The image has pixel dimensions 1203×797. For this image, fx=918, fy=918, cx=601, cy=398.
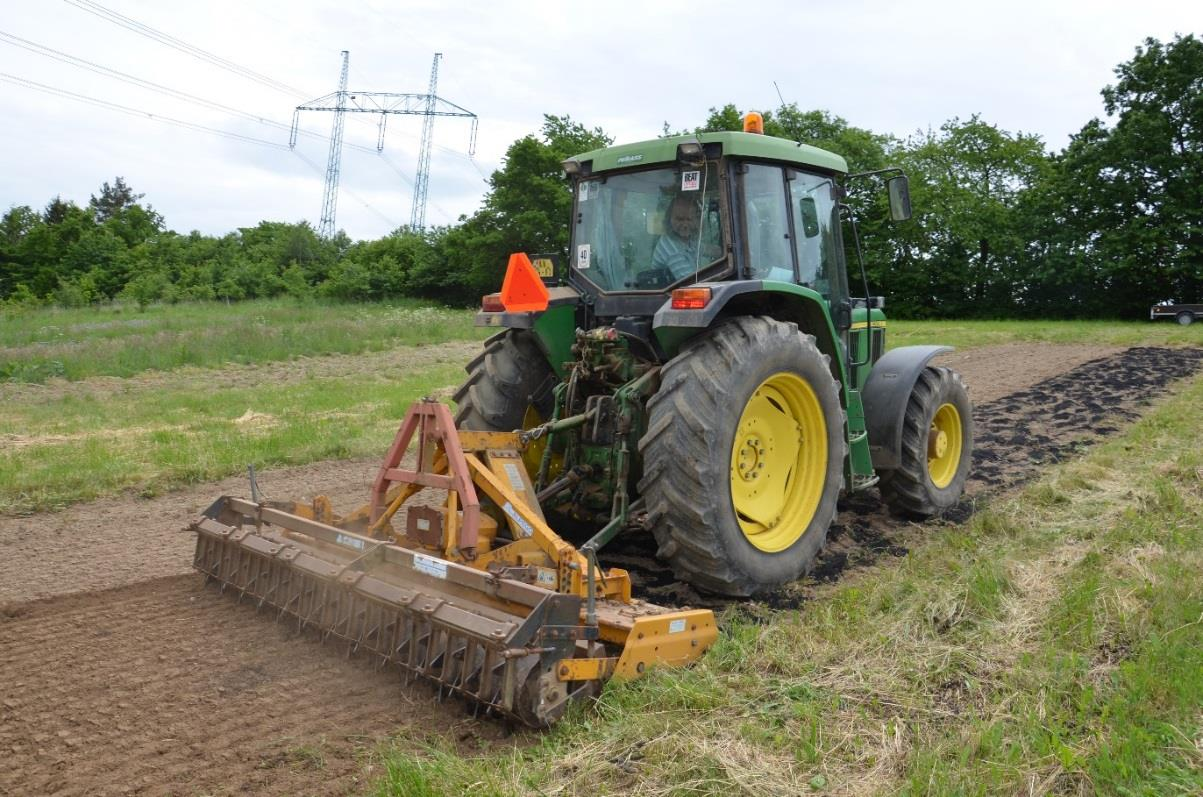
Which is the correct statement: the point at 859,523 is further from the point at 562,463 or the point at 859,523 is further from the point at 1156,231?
the point at 1156,231

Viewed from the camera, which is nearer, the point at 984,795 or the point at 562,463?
the point at 984,795

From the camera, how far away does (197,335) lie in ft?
57.0

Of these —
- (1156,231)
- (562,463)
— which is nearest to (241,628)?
(562,463)

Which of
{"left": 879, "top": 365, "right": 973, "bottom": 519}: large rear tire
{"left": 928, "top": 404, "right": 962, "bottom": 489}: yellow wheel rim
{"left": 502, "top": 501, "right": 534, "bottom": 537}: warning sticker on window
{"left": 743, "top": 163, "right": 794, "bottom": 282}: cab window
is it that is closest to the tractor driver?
{"left": 743, "top": 163, "right": 794, "bottom": 282}: cab window

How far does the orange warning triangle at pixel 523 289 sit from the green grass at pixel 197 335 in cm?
1161

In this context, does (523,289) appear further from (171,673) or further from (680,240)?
(171,673)

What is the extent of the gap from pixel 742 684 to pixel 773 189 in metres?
2.87

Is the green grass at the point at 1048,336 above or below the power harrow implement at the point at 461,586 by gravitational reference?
above

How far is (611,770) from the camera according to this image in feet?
9.68

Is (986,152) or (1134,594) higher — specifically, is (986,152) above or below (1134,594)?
above

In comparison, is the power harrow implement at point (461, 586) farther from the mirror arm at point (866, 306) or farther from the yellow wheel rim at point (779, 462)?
the mirror arm at point (866, 306)

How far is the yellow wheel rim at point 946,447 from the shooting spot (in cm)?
647

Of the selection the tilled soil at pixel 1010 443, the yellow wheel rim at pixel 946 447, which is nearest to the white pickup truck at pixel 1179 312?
the tilled soil at pixel 1010 443

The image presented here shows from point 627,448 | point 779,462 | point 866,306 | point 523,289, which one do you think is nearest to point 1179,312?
point 866,306
